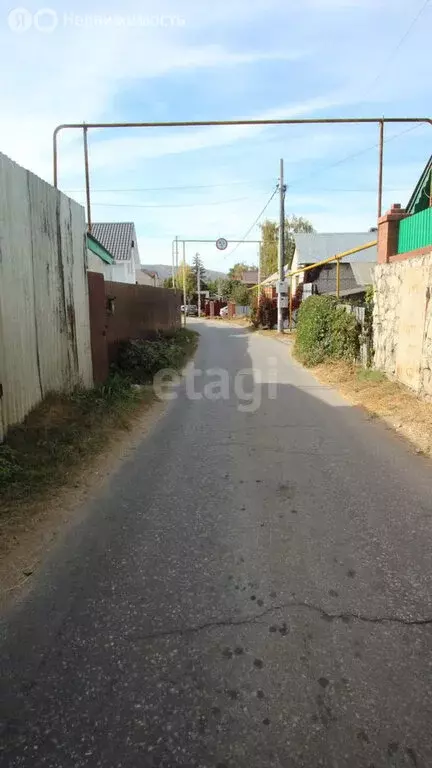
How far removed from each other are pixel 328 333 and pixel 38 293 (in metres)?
7.97

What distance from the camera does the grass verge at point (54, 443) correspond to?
164 inches

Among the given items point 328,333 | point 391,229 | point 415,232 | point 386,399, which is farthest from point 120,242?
point 386,399

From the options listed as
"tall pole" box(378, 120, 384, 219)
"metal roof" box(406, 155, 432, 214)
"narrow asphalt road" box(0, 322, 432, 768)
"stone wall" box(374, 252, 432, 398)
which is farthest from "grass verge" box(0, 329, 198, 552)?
"metal roof" box(406, 155, 432, 214)

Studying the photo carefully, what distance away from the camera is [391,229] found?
9.69 m

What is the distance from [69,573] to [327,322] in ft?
34.0

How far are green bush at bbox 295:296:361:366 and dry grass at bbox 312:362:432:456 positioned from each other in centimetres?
45

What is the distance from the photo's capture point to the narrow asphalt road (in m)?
2.03

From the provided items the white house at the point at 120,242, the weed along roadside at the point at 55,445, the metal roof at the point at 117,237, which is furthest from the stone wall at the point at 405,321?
the metal roof at the point at 117,237

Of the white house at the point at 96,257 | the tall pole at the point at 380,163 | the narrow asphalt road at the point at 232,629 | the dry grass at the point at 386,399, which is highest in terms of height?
the tall pole at the point at 380,163

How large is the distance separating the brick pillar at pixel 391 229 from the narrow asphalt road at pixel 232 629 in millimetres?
5908

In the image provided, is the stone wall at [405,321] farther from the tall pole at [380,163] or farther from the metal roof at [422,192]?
the metal roof at [422,192]

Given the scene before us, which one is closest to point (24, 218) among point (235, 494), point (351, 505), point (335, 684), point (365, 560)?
point (235, 494)

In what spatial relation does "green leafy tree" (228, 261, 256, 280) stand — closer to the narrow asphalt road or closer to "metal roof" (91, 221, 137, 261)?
"metal roof" (91, 221, 137, 261)

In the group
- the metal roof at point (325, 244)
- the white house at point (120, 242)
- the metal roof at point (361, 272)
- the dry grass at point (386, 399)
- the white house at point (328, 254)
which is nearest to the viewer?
the dry grass at point (386, 399)
